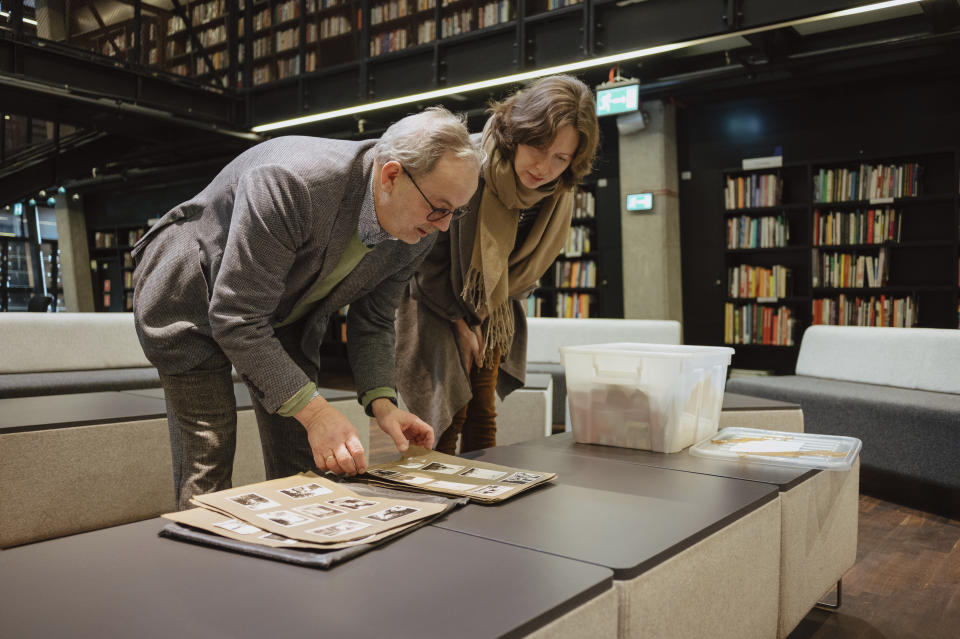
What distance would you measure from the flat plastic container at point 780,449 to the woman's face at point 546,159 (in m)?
0.70

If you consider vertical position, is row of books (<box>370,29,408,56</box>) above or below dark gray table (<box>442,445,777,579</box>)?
above

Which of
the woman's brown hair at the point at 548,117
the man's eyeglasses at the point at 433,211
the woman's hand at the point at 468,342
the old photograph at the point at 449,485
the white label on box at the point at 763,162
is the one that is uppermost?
the white label on box at the point at 763,162

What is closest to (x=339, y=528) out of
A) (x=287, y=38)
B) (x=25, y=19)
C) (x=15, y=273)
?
(x=25, y=19)

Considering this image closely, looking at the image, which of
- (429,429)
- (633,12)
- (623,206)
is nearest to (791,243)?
(623,206)

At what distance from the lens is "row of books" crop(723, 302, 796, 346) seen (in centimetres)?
655

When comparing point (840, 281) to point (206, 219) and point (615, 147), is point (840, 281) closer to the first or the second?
point (615, 147)

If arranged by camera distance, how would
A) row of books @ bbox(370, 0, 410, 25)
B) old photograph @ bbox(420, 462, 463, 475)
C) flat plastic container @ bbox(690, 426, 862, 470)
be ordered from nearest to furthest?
old photograph @ bbox(420, 462, 463, 475)
flat plastic container @ bbox(690, 426, 862, 470)
row of books @ bbox(370, 0, 410, 25)

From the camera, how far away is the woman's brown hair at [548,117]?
62.1 inches

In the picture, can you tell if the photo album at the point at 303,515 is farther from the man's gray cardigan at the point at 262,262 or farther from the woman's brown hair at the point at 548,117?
the woman's brown hair at the point at 548,117

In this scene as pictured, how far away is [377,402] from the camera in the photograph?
1441 mm

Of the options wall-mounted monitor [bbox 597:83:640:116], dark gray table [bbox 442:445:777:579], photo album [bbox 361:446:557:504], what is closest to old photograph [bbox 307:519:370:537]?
dark gray table [bbox 442:445:777:579]

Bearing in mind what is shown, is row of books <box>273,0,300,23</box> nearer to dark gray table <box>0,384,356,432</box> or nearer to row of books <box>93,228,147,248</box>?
row of books <box>93,228,147,248</box>

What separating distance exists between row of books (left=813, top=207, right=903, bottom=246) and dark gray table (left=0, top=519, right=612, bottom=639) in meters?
6.20

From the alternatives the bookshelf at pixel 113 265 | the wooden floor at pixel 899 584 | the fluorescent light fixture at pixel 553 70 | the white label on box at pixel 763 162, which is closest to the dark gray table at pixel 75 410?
the wooden floor at pixel 899 584
